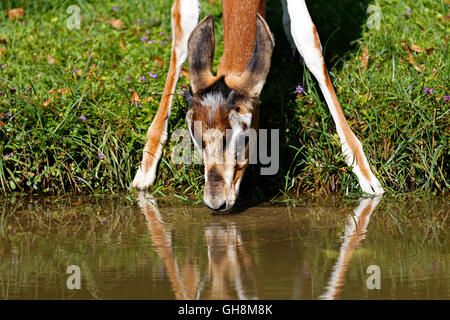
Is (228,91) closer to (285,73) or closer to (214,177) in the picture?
(214,177)

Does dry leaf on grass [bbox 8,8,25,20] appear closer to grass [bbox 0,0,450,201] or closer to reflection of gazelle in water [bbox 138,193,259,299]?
grass [bbox 0,0,450,201]

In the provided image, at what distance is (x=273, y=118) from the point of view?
19.8ft

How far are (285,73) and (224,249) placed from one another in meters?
2.99

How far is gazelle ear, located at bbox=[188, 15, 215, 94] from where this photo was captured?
199 inches

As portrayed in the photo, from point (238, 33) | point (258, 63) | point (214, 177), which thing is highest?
point (238, 33)

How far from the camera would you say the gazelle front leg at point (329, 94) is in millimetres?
5465

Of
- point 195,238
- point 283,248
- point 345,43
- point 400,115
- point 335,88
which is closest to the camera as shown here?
point 283,248

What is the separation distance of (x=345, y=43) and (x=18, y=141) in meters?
3.43

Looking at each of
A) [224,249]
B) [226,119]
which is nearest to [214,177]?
[226,119]

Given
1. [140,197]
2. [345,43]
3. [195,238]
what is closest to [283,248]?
[195,238]

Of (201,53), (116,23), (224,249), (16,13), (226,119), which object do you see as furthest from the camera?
(16,13)

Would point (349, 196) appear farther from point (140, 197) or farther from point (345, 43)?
point (345, 43)

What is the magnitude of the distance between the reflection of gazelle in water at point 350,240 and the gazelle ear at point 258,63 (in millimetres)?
1093

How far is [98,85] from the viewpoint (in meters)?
6.64
